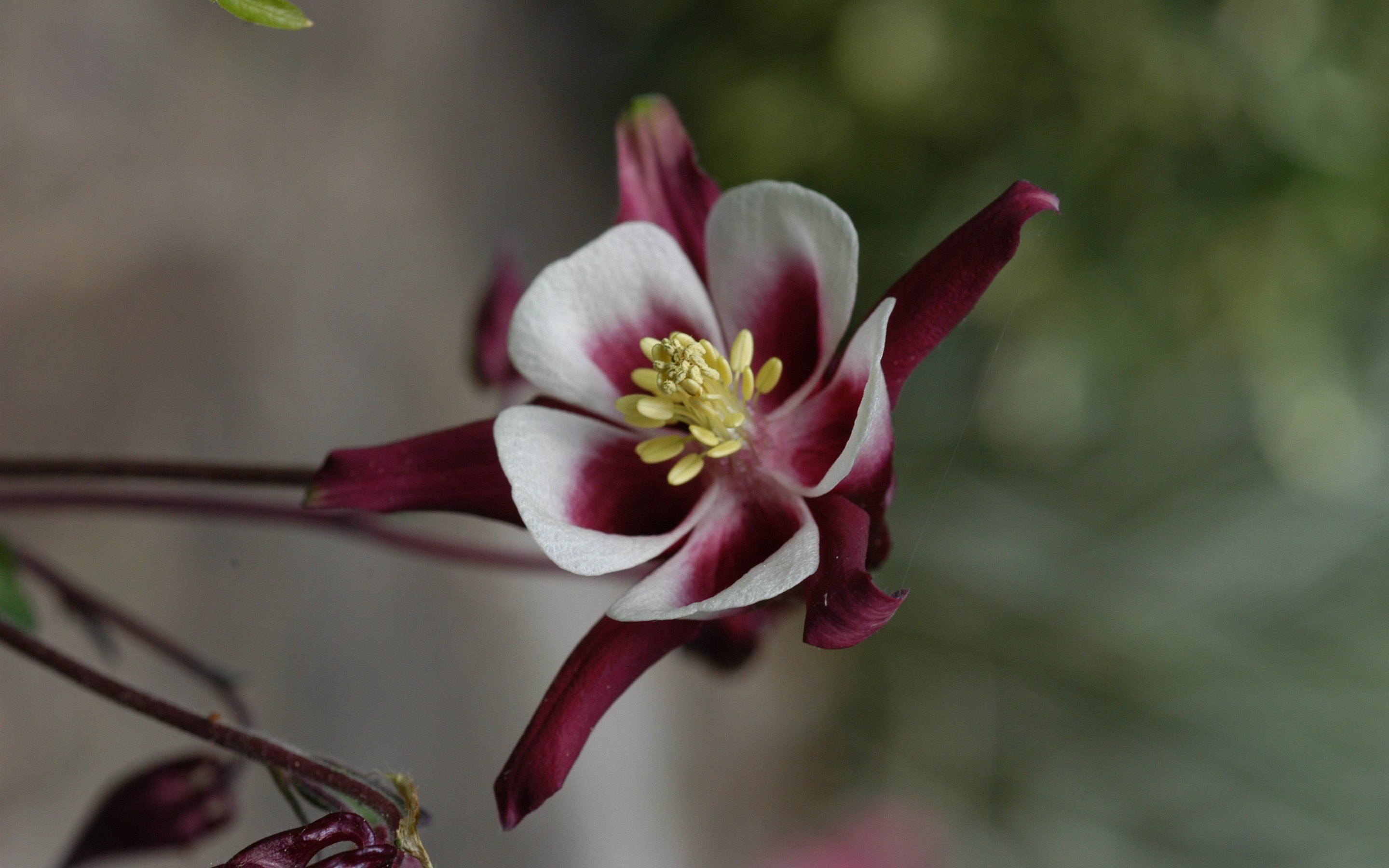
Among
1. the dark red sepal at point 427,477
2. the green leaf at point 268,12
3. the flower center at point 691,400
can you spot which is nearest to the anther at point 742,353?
the flower center at point 691,400

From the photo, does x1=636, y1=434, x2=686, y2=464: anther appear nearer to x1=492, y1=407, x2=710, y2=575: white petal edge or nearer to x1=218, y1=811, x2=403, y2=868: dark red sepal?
x1=492, y1=407, x2=710, y2=575: white petal edge

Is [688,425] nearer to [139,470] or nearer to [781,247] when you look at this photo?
[781,247]

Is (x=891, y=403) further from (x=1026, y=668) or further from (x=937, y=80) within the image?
(x=1026, y=668)

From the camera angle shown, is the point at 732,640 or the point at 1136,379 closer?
the point at 732,640

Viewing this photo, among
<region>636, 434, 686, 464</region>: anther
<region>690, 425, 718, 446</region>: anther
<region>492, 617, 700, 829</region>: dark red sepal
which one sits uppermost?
<region>690, 425, 718, 446</region>: anther

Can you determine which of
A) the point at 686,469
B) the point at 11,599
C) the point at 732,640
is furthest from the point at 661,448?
the point at 11,599

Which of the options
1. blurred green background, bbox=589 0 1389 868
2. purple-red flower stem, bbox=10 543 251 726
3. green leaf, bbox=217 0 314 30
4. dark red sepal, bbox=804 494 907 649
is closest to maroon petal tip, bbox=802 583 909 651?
dark red sepal, bbox=804 494 907 649

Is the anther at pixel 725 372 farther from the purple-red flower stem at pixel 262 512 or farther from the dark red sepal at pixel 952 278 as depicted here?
the purple-red flower stem at pixel 262 512
